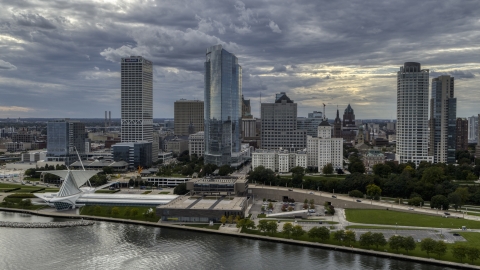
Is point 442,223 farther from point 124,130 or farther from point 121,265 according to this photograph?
point 124,130

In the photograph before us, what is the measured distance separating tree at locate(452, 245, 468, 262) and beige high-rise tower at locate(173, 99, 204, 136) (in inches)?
5064

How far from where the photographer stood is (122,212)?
50125mm

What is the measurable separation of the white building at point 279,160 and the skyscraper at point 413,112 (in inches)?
740

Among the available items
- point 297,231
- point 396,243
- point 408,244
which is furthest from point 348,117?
point 408,244

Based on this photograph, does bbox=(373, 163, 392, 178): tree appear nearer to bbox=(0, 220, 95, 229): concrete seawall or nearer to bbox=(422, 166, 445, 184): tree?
bbox=(422, 166, 445, 184): tree

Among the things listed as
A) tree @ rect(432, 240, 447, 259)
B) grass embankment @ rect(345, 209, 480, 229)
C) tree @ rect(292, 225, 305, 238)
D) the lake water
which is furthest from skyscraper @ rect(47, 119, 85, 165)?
tree @ rect(432, 240, 447, 259)

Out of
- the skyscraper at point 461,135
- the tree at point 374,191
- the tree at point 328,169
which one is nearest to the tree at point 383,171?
the tree at point 328,169

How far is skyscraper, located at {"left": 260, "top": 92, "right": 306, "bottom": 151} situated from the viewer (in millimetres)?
102812

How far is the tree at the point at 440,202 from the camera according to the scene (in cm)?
4838

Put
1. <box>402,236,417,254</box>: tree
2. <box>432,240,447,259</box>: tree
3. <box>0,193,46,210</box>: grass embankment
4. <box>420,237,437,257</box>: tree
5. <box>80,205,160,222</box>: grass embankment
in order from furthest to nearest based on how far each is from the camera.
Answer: <box>0,193,46,210</box>: grass embankment
<box>80,205,160,222</box>: grass embankment
<box>402,236,417,254</box>: tree
<box>420,237,437,257</box>: tree
<box>432,240,447,259</box>: tree

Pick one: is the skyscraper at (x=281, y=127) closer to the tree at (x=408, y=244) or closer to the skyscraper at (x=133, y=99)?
the skyscraper at (x=133, y=99)

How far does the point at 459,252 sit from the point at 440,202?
16.9m

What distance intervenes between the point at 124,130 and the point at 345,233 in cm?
7974

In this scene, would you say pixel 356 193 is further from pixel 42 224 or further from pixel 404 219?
pixel 42 224
